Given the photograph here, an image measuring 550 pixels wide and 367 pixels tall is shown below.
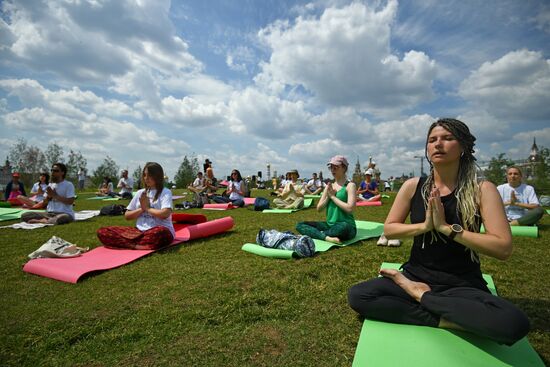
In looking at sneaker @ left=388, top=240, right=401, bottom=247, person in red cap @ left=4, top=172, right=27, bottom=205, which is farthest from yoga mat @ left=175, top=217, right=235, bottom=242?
person in red cap @ left=4, top=172, right=27, bottom=205

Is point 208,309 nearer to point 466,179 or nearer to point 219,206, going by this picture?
point 466,179

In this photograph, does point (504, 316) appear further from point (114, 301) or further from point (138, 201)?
point (138, 201)

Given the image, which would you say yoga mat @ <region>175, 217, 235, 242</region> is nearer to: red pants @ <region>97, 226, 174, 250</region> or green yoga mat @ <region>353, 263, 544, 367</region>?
red pants @ <region>97, 226, 174, 250</region>

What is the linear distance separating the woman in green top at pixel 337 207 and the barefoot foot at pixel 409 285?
2.61m

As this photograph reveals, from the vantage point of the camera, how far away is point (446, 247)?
8.25 ft

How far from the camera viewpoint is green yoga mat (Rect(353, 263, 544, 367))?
204cm

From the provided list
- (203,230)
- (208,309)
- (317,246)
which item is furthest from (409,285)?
(203,230)

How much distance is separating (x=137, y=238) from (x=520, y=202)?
7652 millimetres

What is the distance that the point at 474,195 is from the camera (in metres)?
2.47

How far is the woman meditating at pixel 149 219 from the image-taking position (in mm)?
5073

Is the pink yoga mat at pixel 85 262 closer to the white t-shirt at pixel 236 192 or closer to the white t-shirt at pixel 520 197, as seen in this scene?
the white t-shirt at pixel 236 192

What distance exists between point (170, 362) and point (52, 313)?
1.58m

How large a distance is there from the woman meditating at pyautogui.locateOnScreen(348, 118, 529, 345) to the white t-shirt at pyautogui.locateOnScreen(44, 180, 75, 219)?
754cm

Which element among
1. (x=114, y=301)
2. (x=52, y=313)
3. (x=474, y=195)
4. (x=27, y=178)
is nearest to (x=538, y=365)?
(x=474, y=195)
